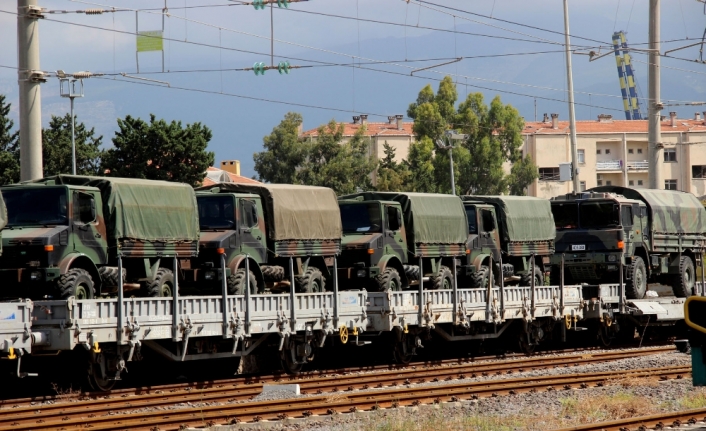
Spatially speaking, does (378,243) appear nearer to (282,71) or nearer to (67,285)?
(282,71)

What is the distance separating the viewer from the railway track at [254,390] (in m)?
14.7

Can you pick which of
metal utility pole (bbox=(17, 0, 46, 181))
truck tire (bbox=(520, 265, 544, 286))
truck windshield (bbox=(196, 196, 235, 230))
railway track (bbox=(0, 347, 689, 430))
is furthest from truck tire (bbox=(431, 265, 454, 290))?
metal utility pole (bbox=(17, 0, 46, 181))

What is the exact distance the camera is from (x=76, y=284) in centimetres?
1819

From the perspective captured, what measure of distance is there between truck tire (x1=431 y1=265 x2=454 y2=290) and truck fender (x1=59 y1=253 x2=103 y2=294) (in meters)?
8.94

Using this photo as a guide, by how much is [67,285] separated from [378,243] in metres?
7.96

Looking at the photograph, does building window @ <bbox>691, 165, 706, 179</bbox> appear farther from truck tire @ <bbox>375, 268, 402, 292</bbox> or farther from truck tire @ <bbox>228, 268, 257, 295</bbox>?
truck tire @ <bbox>228, 268, 257, 295</bbox>

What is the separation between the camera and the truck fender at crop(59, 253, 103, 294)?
18.2m

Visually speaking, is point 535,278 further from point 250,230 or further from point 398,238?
point 250,230

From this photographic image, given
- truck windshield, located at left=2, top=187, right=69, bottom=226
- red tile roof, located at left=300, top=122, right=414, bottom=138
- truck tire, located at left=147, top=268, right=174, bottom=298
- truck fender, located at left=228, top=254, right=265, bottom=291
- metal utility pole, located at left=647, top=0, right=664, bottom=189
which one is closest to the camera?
truck windshield, located at left=2, top=187, right=69, bottom=226

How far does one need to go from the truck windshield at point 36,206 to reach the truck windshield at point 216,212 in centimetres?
372

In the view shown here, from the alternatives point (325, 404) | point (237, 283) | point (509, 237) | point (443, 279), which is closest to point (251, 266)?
point (237, 283)

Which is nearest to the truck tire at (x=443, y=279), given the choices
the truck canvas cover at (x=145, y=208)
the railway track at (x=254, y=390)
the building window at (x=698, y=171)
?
the railway track at (x=254, y=390)

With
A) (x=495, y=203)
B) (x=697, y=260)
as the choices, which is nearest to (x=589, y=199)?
(x=495, y=203)

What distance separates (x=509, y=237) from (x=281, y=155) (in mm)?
45238
